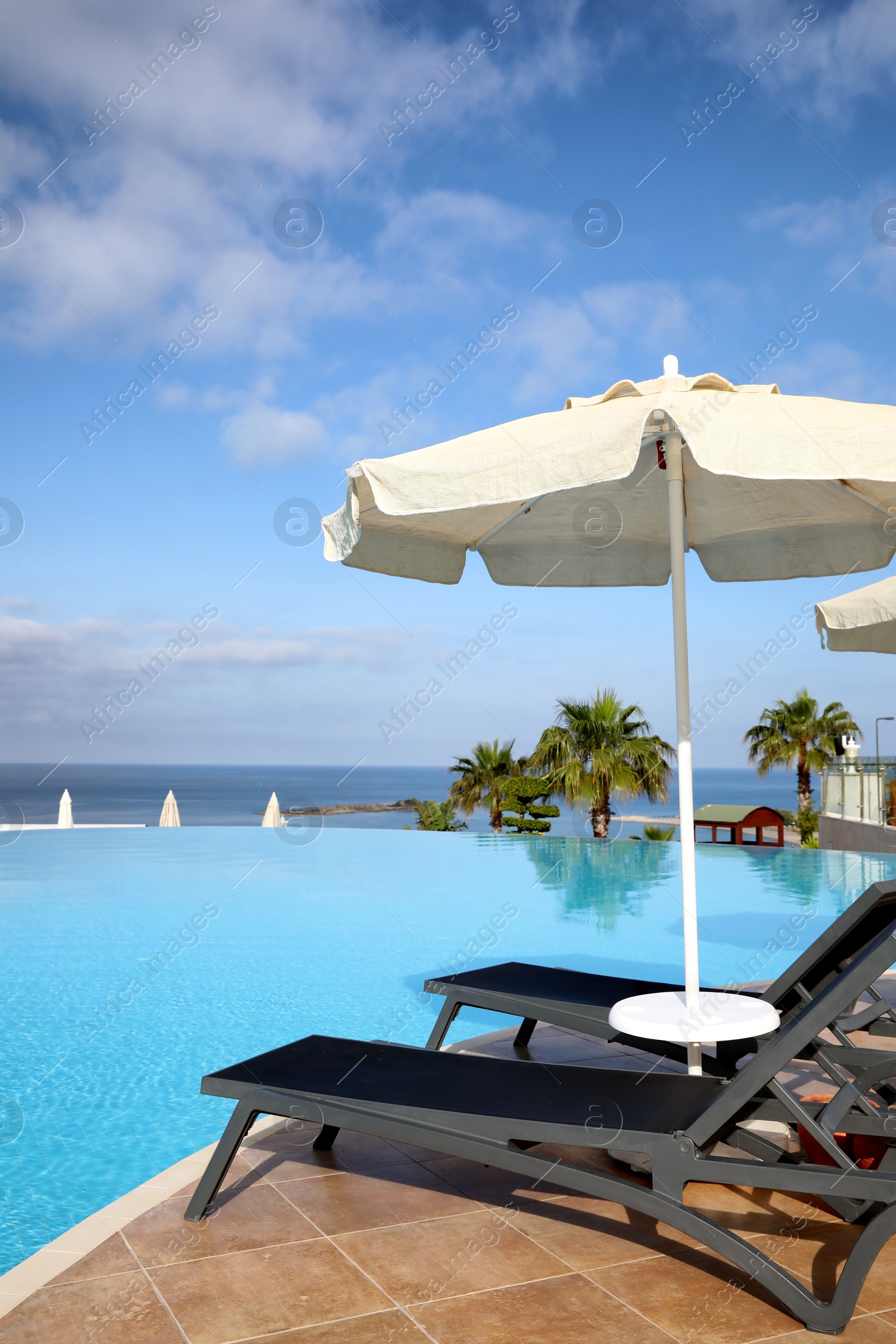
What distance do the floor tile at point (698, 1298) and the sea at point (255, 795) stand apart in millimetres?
16420

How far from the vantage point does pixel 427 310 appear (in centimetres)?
1403

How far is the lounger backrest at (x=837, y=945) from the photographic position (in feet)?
8.76

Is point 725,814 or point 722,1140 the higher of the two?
point 722,1140

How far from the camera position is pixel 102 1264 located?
2461 millimetres

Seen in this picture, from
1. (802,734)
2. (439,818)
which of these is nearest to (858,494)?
(439,818)

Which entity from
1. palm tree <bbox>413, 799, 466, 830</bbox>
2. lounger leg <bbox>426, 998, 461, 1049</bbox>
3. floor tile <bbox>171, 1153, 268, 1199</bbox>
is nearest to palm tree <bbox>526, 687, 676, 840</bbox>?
palm tree <bbox>413, 799, 466, 830</bbox>

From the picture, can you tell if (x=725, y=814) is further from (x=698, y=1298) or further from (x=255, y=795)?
Answer: (x=255, y=795)

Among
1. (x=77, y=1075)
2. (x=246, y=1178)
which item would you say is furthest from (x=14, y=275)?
(x=246, y=1178)

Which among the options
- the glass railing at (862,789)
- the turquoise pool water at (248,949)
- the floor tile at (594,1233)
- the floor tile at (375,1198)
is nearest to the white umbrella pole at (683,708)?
the floor tile at (594,1233)

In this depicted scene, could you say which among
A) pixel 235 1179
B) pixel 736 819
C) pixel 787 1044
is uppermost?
pixel 787 1044

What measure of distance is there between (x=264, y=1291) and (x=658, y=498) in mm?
3427

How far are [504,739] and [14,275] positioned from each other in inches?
558

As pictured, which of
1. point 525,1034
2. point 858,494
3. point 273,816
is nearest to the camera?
point 858,494

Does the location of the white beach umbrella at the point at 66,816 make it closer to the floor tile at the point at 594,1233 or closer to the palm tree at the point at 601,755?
the palm tree at the point at 601,755
